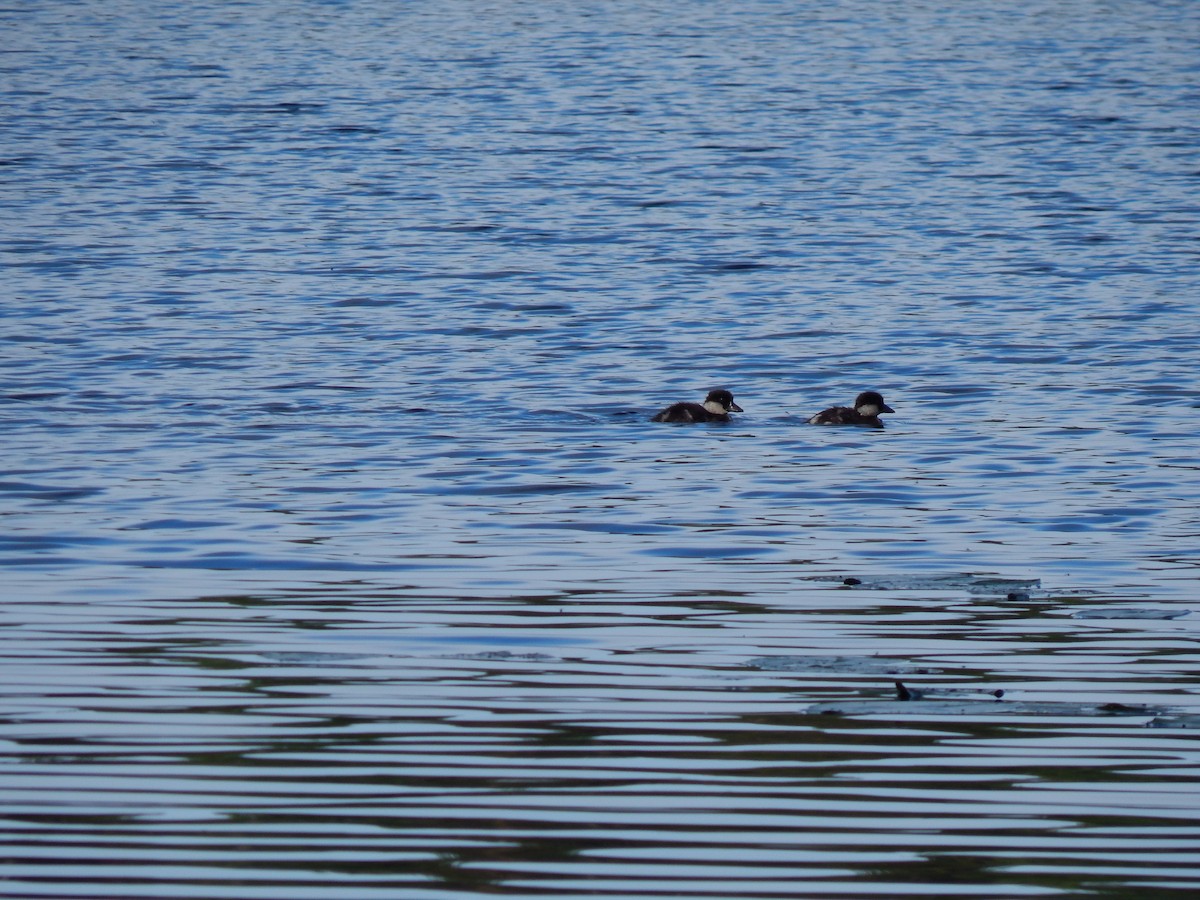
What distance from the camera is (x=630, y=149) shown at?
111 ft

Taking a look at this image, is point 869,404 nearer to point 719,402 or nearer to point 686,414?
point 719,402

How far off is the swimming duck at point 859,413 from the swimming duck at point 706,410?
0.63 m

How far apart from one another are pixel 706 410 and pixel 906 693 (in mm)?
8391

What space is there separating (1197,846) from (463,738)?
2.33 metres

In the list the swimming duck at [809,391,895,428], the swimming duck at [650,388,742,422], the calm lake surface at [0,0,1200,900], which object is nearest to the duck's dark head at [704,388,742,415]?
the swimming duck at [650,388,742,422]

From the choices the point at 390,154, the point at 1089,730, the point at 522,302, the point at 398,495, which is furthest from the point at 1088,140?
the point at 1089,730

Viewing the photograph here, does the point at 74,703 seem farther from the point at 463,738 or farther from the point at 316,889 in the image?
the point at 316,889

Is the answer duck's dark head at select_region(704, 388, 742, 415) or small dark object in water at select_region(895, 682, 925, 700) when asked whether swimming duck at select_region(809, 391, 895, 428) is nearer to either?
duck's dark head at select_region(704, 388, 742, 415)

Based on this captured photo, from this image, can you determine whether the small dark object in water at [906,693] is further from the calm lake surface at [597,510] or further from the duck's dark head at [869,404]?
the duck's dark head at [869,404]

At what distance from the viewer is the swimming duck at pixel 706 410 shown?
51.5ft

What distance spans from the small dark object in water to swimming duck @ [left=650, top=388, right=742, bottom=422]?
801 centimetres

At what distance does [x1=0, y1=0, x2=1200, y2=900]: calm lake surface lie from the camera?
6.30 m

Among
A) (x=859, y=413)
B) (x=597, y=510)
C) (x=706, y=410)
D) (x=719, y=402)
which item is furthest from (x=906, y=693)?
(x=719, y=402)

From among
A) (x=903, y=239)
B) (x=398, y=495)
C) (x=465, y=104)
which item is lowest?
(x=465, y=104)
